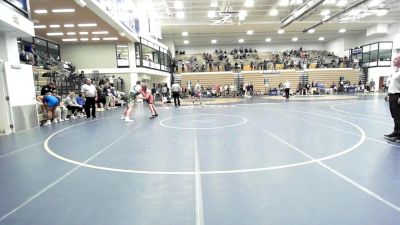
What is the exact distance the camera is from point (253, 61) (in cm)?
3756

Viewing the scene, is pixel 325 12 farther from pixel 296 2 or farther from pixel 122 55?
pixel 122 55

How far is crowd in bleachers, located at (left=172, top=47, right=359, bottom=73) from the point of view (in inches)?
1378

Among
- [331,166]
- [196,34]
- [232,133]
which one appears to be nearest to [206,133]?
[232,133]

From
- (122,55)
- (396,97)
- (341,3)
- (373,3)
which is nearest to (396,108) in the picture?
(396,97)

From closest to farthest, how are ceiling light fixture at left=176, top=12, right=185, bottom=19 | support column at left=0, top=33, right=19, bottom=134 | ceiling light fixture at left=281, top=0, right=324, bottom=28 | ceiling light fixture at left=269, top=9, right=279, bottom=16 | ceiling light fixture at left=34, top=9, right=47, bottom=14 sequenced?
support column at left=0, top=33, right=19, bottom=134 < ceiling light fixture at left=34, top=9, right=47, bottom=14 < ceiling light fixture at left=281, top=0, right=324, bottom=28 < ceiling light fixture at left=176, top=12, right=185, bottom=19 < ceiling light fixture at left=269, top=9, right=279, bottom=16

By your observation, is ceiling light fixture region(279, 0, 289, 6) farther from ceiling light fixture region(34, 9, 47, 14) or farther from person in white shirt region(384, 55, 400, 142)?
person in white shirt region(384, 55, 400, 142)

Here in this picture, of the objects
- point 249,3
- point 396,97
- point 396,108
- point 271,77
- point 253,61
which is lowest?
point 396,108

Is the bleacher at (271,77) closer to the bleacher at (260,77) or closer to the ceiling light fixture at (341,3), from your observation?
the bleacher at (260,77)

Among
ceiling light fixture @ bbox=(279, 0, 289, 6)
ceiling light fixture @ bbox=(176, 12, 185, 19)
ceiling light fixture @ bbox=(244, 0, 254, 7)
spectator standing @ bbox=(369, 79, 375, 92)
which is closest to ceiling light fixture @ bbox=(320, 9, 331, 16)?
ceiling light fixture @ bbox=(279, 0, 289, 6)

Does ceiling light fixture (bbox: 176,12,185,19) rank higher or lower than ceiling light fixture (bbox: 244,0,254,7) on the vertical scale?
lower

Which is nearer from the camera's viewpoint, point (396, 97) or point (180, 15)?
point (396, 97)

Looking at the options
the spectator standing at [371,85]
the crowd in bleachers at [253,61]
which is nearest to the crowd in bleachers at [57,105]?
the crowd in bleachers at [253,61]

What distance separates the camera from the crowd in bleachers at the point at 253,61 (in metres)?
35.0

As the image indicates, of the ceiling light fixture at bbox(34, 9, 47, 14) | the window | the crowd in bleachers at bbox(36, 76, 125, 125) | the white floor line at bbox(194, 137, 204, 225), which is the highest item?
the ceiling light fixture at bbox(34, 9, 47, 14)
